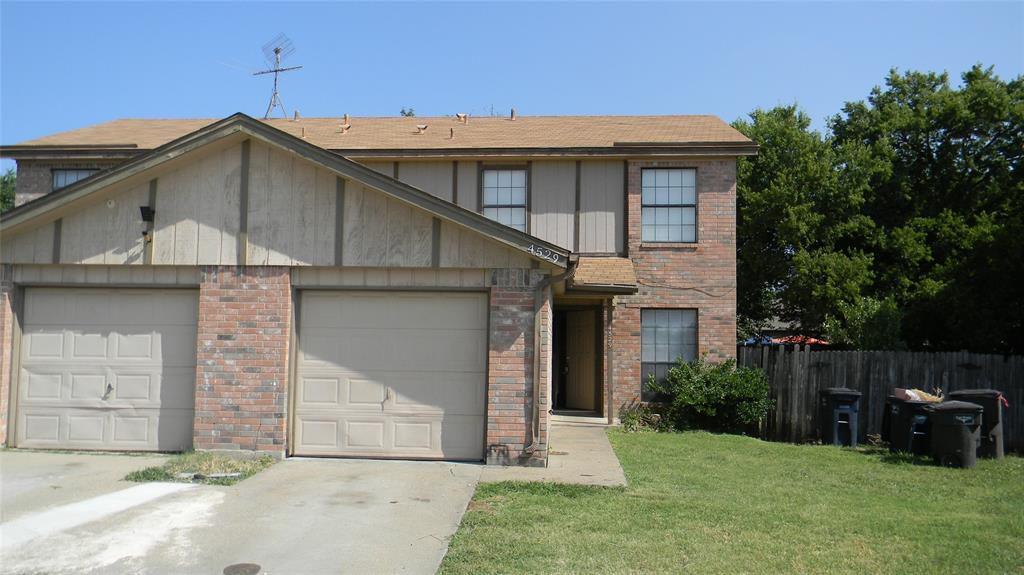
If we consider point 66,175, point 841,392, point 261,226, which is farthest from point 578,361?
point 66,175

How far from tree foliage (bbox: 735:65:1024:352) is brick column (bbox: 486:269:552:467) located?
1365cm

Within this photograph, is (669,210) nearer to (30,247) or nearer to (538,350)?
(538,350)

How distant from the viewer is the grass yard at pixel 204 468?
28.2 feet

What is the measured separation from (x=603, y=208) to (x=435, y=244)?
6.53m

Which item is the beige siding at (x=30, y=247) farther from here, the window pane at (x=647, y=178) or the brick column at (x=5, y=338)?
the window pane at (x=647, y=178)

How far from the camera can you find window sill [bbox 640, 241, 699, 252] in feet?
51.0

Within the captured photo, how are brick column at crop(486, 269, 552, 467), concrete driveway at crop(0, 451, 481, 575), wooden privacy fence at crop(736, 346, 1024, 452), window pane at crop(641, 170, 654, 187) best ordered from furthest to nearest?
window pane at crop(641, 170, 654, 187), wooden privacy fence at crop(736, 346, 1024, 452), brick column at crop(486, 269, 552, 467), concrete driveway at crop(0, 451, 481, 575)

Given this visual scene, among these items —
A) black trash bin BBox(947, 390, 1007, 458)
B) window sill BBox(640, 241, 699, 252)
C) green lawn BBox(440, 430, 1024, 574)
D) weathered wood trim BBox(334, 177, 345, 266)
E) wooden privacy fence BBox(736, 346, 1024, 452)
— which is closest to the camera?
green lawn BBox(440, 430, 1024, 574)

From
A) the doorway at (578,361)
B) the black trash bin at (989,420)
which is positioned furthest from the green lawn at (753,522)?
the doorway at (578,361)

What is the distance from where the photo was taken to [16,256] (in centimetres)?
1032

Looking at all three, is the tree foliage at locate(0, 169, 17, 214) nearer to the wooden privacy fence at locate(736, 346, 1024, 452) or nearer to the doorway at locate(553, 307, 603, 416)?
the doorway at locate(553, 307, 603, 416)

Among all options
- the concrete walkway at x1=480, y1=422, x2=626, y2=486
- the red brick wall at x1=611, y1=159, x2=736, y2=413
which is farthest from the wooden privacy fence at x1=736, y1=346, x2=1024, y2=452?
the concrete walkway at x1=480, y1=422, x2=626, y2=486

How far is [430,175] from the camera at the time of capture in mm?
15961

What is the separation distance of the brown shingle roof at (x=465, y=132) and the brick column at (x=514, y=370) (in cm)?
638
